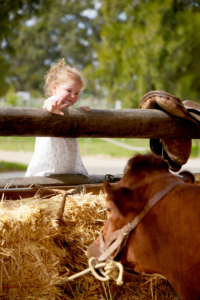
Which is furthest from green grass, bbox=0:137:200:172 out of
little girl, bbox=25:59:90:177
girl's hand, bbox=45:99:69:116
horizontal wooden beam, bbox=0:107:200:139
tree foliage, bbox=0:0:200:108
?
girl's hand, bbox=45:99:69:116

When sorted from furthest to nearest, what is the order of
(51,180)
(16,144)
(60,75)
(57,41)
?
(57,41) → (16,144) → (60,75) → (51,180)

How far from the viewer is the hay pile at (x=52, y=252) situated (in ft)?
6.53

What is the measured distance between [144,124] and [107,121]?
304mm

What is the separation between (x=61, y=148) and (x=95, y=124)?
2.56ft

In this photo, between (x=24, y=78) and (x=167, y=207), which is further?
(x=24, y=78)

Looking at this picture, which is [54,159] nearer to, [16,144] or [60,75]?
[60,75]

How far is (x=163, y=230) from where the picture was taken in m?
1.69

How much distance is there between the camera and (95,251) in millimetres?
1816

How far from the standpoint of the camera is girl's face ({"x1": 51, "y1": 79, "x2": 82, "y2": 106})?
A: 291 centimetres

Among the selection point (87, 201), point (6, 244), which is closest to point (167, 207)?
point (87, 201)

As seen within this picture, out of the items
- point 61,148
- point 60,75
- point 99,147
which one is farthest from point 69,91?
point 99,147

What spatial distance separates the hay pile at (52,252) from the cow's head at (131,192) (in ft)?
1.33

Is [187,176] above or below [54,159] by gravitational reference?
below

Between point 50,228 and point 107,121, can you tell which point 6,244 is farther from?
point 107,121
